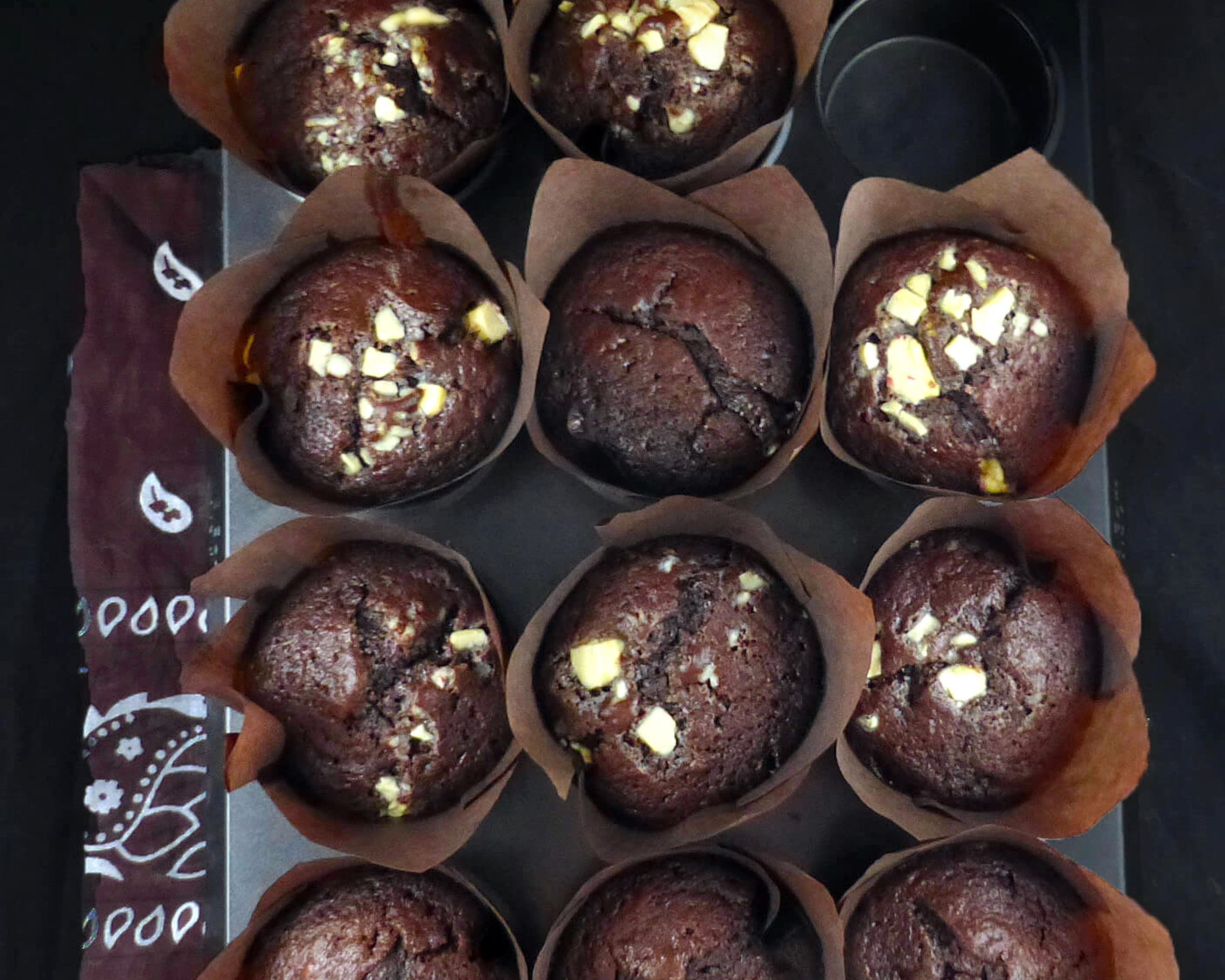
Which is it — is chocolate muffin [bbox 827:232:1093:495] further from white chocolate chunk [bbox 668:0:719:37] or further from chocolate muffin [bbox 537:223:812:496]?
white chocolate chunk [bbox 668:0:719:37]

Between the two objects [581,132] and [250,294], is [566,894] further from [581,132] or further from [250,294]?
[581,132]

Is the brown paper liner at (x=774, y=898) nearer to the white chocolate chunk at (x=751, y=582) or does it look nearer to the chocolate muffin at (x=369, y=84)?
the white chocolate chunk at (x=751, y=582)

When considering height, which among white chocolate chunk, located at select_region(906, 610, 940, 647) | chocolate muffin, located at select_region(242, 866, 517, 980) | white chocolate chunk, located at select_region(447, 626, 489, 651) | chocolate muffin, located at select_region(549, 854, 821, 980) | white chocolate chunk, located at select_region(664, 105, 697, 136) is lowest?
chocolate muffin, located at select_region(242, 866, 517, 980)

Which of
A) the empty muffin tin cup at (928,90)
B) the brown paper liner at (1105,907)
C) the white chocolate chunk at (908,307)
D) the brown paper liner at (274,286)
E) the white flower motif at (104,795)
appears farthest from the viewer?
the white flower motif at (104,795)

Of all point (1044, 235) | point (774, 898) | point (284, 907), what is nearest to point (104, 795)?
point (284, 907)

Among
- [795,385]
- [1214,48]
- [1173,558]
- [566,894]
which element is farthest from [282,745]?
[1214,48]

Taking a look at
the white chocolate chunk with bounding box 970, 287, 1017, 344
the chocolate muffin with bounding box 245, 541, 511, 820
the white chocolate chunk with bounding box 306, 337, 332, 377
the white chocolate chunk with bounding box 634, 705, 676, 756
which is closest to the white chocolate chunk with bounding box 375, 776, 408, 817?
the chocolate muffin with bounding box 245, 541, 511, 820

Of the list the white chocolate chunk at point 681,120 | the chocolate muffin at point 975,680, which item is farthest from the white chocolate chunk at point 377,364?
the chocolate muffin at point 975,680
